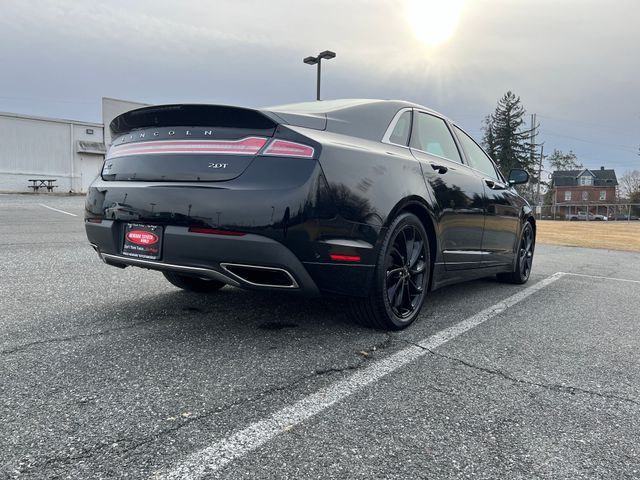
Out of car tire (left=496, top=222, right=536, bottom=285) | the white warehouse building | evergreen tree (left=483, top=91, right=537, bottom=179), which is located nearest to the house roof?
evergreen tree (left=483, top=91, right=537, bottom=179)

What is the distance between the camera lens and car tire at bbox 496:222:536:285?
558 cm

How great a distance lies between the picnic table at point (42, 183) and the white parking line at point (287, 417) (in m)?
30.4

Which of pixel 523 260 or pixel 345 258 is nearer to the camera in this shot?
pixel 345 258

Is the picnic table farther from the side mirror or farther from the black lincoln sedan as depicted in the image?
the black lincoln sedan

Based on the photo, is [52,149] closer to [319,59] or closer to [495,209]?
[319,59]

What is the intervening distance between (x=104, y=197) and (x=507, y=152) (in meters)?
62.8

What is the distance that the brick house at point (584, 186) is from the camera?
274 feet

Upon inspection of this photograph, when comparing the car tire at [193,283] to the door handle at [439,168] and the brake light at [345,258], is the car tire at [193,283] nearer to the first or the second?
the brake light at [345,258]

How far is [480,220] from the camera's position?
441cm

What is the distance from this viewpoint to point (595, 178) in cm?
8469

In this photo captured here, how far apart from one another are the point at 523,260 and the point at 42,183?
3084 centimetres

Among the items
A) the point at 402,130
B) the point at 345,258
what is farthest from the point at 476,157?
the point at 345,258

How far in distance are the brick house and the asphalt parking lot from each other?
88.2 metres

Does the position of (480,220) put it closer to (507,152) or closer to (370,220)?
(370,220)
